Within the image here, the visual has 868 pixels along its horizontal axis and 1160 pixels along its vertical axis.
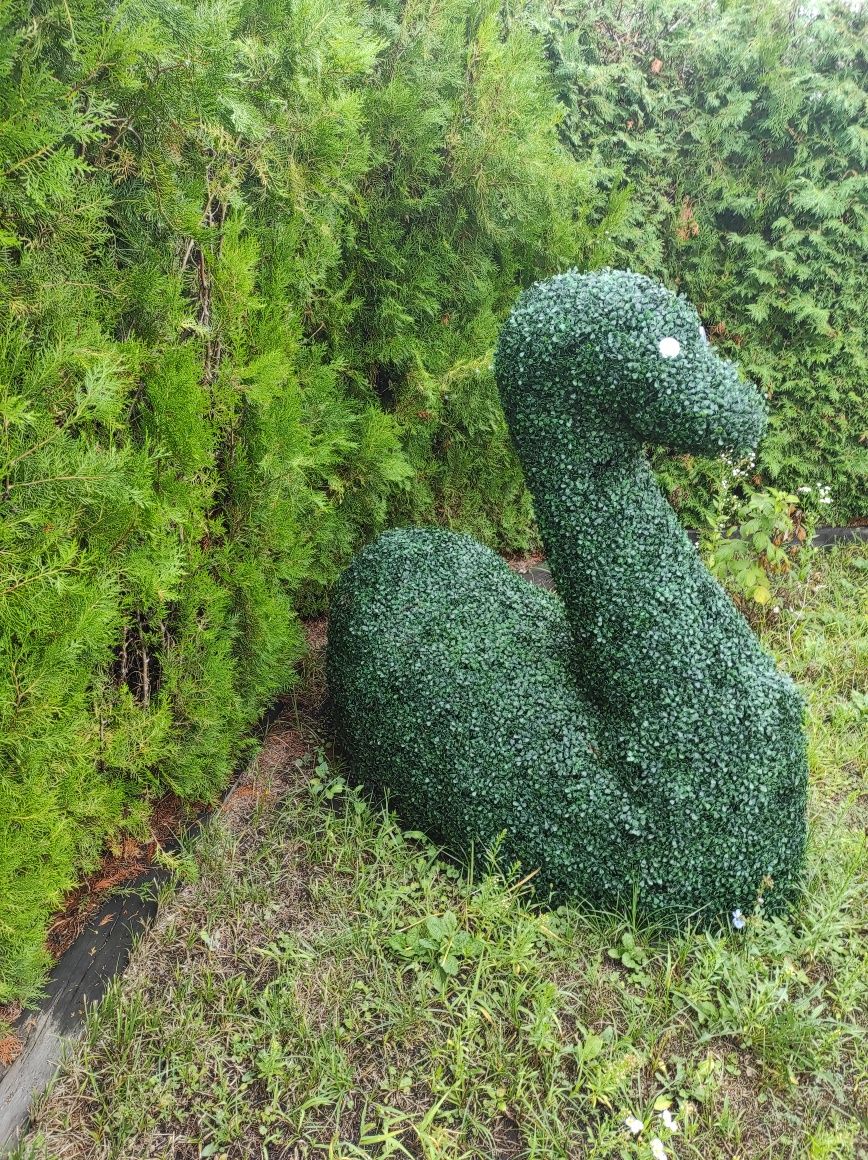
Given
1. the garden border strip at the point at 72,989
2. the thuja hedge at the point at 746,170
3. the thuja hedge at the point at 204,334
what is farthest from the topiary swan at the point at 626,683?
the thuja hedge at the point at 746,170

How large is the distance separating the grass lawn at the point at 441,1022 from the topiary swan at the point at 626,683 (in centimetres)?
20

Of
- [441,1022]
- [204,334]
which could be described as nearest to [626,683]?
[441,1022]

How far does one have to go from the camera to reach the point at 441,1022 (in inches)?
84.7

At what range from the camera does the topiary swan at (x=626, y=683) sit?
220 centimetres

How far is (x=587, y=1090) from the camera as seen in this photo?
2.02 metres

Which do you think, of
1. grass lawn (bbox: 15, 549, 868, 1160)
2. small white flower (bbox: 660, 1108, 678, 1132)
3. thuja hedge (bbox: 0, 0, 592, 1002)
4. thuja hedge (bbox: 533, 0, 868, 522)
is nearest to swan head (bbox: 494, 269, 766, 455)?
thuja hedge (bbox: 0, 0, 592, 1002)

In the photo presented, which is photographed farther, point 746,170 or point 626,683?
point 746,170

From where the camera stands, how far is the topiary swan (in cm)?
220

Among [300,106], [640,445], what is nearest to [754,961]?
[640,445]

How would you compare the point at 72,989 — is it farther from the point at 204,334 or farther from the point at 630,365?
the point at 630,365

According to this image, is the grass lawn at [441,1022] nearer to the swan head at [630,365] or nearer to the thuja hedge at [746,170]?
the swan head at [630,365]

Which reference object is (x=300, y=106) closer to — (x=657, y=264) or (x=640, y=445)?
(x=640, y=445)

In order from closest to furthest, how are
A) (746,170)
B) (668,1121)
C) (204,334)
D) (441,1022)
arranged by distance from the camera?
(668,1121)
(441,1022)
(204,334)
(746,170)

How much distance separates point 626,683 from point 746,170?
405 centimetres
